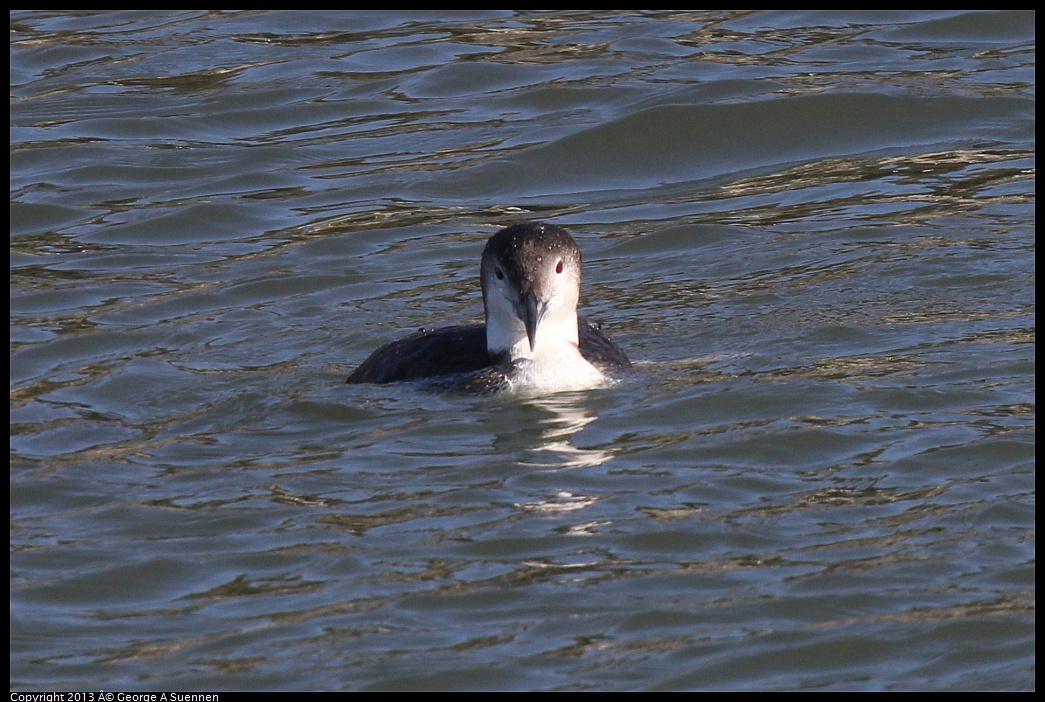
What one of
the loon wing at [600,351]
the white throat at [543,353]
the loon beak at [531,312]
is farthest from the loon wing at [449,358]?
the loon beak at [531,312]

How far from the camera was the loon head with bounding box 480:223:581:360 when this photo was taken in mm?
8383

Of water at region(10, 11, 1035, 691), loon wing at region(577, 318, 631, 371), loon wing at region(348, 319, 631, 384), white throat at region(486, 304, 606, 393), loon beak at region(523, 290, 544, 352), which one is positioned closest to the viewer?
water at region(10, 11, 1035, 691)

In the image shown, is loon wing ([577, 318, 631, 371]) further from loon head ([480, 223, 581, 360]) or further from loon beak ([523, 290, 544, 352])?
loon beak ([523, 290, 544, 352])

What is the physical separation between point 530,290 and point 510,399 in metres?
0.55

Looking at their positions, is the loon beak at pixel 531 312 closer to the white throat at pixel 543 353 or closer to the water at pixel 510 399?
the white throat at pixel 543 353

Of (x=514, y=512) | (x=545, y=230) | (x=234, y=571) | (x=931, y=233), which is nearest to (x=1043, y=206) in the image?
(x=931, y=233)

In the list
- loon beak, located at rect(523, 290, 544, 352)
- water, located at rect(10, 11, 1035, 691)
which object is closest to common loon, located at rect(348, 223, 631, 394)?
loon beak, located at rect(523, 290, 544, 352)

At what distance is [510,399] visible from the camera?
336 inches

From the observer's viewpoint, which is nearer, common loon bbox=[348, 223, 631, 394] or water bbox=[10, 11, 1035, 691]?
water bbox=[10, 11, 1035, 691]

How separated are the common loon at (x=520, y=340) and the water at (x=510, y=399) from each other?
13 centimetres

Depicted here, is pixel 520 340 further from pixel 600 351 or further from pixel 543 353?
pixel 600 351

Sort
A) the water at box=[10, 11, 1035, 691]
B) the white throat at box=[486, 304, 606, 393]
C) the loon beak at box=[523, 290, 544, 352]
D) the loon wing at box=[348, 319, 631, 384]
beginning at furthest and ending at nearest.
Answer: the loon wing at box=[348, 319, 631, 384] → the white throat at box=[486, 304, 606, 393] → the loon beak at box=[523, 290, 544, 352] → the water at box=[10, 11, 1035, 691]

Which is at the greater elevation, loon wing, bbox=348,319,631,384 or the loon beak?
the loon beak
